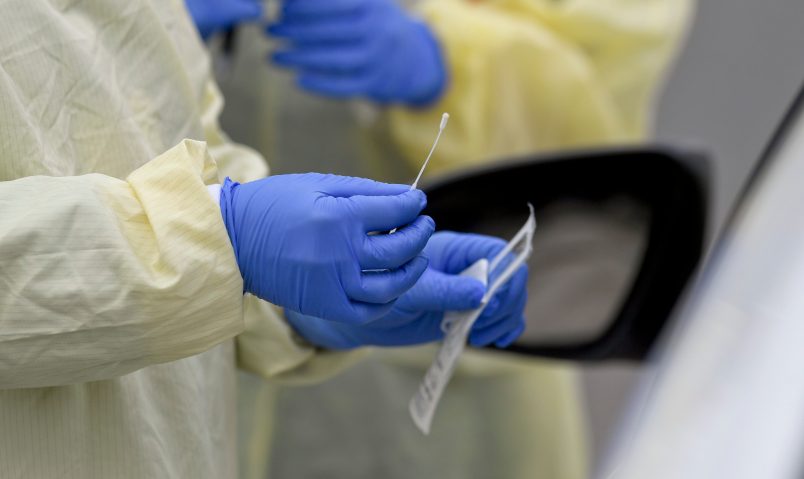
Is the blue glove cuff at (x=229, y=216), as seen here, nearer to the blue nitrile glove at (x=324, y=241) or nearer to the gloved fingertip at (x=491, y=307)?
the blue nitrile glove at (x=324, y=241)

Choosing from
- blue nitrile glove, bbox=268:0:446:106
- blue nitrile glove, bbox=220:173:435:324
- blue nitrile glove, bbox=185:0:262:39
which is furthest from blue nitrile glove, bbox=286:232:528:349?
blue nitrile glove, bbox=268:0:446:106

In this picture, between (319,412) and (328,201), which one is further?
(319,412)

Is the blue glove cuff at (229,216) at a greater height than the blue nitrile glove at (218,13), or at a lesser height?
greater

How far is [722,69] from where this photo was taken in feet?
5.90

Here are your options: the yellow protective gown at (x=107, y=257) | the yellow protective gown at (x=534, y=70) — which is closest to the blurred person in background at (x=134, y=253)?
the yellow protective gown at (x=107, y=257)

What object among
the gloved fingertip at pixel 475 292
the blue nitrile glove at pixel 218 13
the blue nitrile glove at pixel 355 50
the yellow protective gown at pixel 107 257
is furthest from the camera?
the blue nitrile glove at pixel 355 50

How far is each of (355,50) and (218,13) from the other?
24 cm

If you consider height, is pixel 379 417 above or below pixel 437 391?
below

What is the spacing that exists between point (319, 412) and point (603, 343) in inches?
20.7

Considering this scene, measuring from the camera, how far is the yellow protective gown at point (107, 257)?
0.47 metres

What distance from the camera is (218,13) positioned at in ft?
3.46

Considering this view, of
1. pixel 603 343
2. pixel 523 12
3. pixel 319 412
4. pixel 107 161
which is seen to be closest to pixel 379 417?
pixel 319 412

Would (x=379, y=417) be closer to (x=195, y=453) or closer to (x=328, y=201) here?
(x=195, y=453)

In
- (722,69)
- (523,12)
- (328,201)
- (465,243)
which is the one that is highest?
(328,201)
